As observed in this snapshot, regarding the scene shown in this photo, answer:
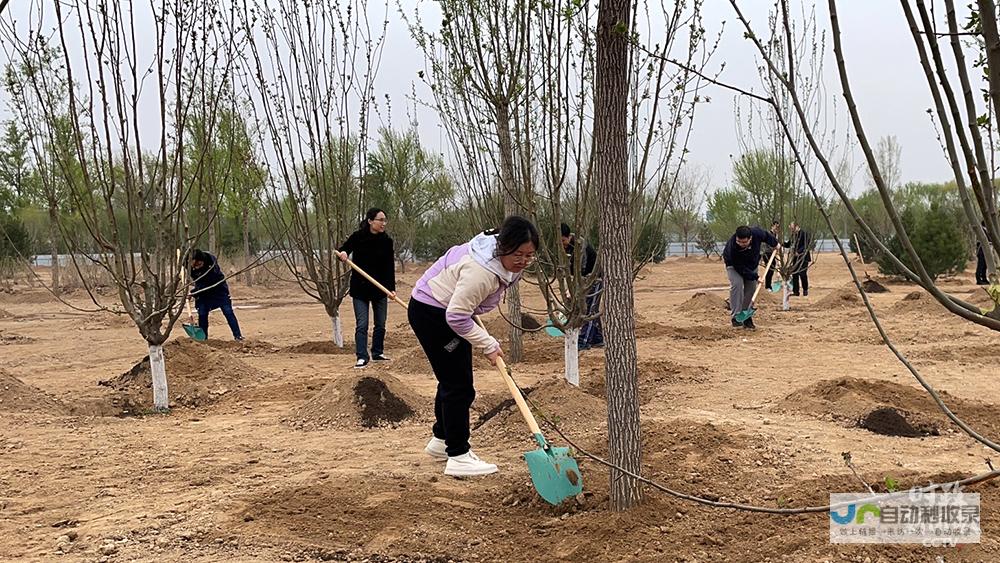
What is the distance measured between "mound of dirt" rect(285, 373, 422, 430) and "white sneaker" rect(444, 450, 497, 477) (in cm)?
126

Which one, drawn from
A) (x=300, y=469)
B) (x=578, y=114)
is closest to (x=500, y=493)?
(x=300, y=469)

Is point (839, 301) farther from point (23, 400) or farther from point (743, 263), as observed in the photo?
point (23, 400)

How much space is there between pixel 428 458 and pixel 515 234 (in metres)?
1.44

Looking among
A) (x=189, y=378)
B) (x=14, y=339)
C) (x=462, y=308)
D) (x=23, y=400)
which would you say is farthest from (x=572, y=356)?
(x=14, y=339)

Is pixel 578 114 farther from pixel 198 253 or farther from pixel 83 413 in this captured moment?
pixel 198 253

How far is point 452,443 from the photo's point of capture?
386 cm

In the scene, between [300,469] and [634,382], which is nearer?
[634,382]

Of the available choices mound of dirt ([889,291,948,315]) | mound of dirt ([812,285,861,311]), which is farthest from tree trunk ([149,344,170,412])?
mound of dirt ([812,285,861,311])

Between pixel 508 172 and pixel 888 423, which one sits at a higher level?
pixel 508 172

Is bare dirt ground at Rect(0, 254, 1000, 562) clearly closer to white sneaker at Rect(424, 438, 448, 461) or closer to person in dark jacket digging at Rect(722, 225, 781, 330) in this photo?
white sneaker at Rect(424, 438, 448, 461)

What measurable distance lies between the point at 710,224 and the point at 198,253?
3059cm

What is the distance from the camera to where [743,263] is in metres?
9.55

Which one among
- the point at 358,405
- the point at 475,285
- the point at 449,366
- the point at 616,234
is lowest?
the point at 358,405

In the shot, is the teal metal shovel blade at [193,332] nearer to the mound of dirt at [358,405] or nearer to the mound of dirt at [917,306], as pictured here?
the mound of dirt at [358,405]
